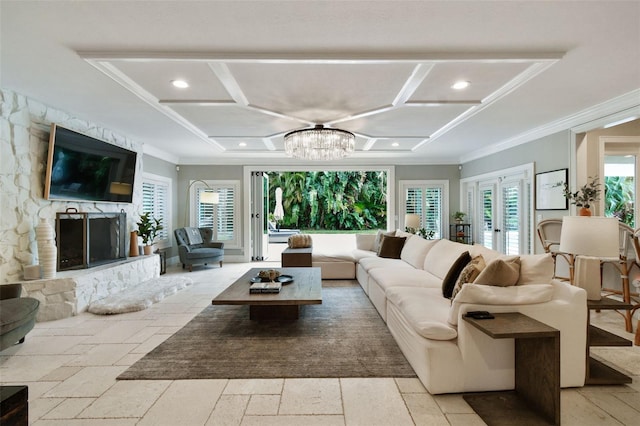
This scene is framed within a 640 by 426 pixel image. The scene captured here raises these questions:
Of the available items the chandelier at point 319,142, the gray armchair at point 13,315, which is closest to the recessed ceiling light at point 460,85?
the chandelier at point 319,142

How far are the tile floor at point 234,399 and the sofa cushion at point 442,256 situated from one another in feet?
4.76

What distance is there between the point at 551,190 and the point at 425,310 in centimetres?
371

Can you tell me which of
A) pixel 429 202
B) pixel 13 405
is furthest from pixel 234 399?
pixel 429 202

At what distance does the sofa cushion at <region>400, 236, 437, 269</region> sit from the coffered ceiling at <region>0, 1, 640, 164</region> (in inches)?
71.2

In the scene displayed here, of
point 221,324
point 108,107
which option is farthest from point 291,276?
point 108,107

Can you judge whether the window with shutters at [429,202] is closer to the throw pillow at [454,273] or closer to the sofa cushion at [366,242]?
the sofa cushion at [366,242]

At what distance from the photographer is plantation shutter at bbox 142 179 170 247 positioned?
6.21 metres

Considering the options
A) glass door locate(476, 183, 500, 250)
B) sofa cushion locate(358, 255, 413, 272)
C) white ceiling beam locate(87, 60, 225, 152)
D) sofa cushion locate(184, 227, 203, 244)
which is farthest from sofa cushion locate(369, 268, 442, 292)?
sofa cushion locate(184, 227, 203, 244)

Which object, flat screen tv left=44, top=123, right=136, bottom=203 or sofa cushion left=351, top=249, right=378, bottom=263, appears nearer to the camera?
flat screen tv left=44, top=123, right=136, bottom=203

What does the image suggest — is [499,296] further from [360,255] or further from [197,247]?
[197,247]

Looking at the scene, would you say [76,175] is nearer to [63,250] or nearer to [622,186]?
[63,250]

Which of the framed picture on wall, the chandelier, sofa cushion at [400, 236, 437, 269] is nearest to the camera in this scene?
the chandelier

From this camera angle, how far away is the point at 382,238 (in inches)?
219

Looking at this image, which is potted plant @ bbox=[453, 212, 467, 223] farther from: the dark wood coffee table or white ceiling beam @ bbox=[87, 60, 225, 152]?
white ceiling beam @ bbox=[87, 60, 225, 152]
